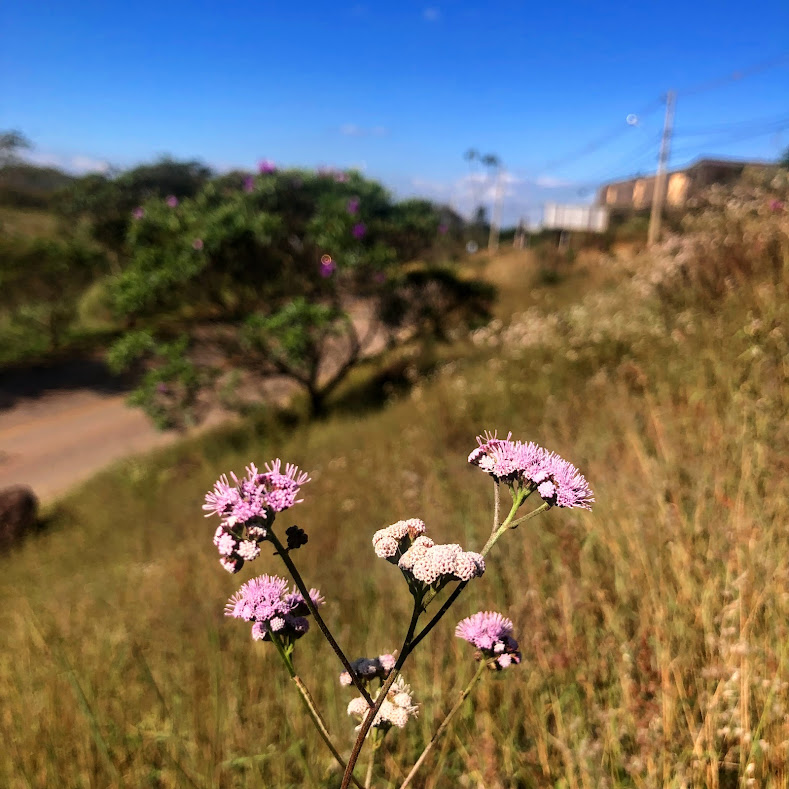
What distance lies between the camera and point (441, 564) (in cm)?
88

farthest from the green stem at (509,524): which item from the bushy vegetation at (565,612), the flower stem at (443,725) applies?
the bushy vegetation at (565,612)

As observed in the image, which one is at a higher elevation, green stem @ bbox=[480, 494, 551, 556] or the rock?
green stem @ bbox=[480, 494, 551, 556]

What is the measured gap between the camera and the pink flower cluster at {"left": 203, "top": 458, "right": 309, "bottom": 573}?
2.92ft

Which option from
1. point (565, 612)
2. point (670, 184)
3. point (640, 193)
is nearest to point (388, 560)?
point (565, 612)

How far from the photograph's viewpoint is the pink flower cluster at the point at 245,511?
0.89 metres

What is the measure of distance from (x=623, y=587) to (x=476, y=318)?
388 inches

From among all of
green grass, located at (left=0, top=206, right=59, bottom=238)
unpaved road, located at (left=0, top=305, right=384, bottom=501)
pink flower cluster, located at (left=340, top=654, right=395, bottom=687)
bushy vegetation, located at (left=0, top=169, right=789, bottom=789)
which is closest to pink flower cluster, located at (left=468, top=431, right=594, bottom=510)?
pink flower cluster, located at (left=340, top=654, right=395, bottom=687)

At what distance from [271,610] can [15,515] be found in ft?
30.9

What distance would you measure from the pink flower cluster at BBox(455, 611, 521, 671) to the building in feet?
68.5

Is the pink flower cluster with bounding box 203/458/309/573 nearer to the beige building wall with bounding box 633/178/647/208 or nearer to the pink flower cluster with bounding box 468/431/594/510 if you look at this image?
the pink flower cluster with bounding box 468/431/594/510

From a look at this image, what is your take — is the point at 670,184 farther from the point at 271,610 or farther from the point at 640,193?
the point at 271,610

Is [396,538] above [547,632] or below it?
above

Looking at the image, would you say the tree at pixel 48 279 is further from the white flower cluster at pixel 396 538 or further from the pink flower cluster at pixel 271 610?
the white flower cluster at pixel 396 538

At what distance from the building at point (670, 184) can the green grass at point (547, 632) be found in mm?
17949
